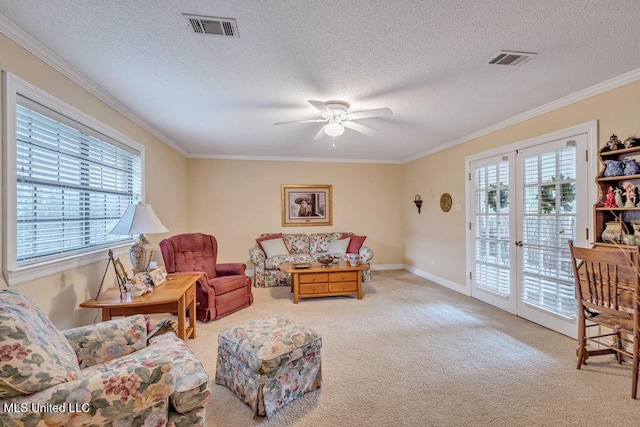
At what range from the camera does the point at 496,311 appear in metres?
3.84

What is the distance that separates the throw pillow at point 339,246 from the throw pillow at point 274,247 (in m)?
0.91

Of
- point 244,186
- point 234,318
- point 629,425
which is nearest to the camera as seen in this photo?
point 629,425

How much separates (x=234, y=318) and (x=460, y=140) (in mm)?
4292

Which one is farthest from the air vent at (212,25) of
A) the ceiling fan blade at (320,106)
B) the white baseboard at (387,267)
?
the white baseboard at (387,267)

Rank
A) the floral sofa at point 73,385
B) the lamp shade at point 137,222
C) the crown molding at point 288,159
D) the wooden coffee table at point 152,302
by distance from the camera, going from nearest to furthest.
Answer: the floral sofa at point 73,385 < the wooden coffee table at point 152,302 < the lamp shade at point 137,222 < the crown molding at point 288,159

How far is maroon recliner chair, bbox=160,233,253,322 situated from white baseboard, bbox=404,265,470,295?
3.31m

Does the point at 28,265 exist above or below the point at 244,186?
below

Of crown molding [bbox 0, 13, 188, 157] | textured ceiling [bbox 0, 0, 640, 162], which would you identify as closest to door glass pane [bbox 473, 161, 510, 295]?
textured ceiling [bbox 0, 0, 640, 162]

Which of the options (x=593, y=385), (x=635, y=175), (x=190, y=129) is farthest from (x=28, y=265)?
(x=635, y=175)

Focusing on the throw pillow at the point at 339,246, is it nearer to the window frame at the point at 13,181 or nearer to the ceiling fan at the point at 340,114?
the ceiling fan at the point at 340,114

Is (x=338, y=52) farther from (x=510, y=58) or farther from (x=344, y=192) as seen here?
(x=344, y=192)

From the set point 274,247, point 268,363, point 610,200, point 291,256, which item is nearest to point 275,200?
point 274,247

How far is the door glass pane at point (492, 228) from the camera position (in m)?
3.87

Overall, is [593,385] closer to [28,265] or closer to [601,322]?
[601,322]
